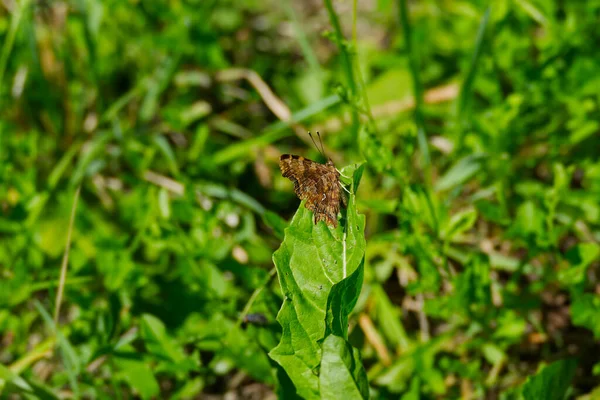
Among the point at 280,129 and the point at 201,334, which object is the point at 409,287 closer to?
the point at 201,334

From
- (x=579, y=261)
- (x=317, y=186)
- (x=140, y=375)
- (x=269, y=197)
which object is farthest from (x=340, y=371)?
(x=269, y=197)

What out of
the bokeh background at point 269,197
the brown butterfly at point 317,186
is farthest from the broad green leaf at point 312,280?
the bokeh background at point 269,197

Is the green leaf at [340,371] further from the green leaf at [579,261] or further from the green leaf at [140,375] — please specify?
the green leaf at [579,261]

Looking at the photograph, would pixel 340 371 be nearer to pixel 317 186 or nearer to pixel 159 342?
pixel 317 186

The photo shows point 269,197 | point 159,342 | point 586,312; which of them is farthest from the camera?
point 269,197

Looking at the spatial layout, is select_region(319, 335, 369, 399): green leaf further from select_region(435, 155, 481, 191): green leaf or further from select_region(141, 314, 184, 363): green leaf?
select_region(435, 155, 481, 191): green leaf
